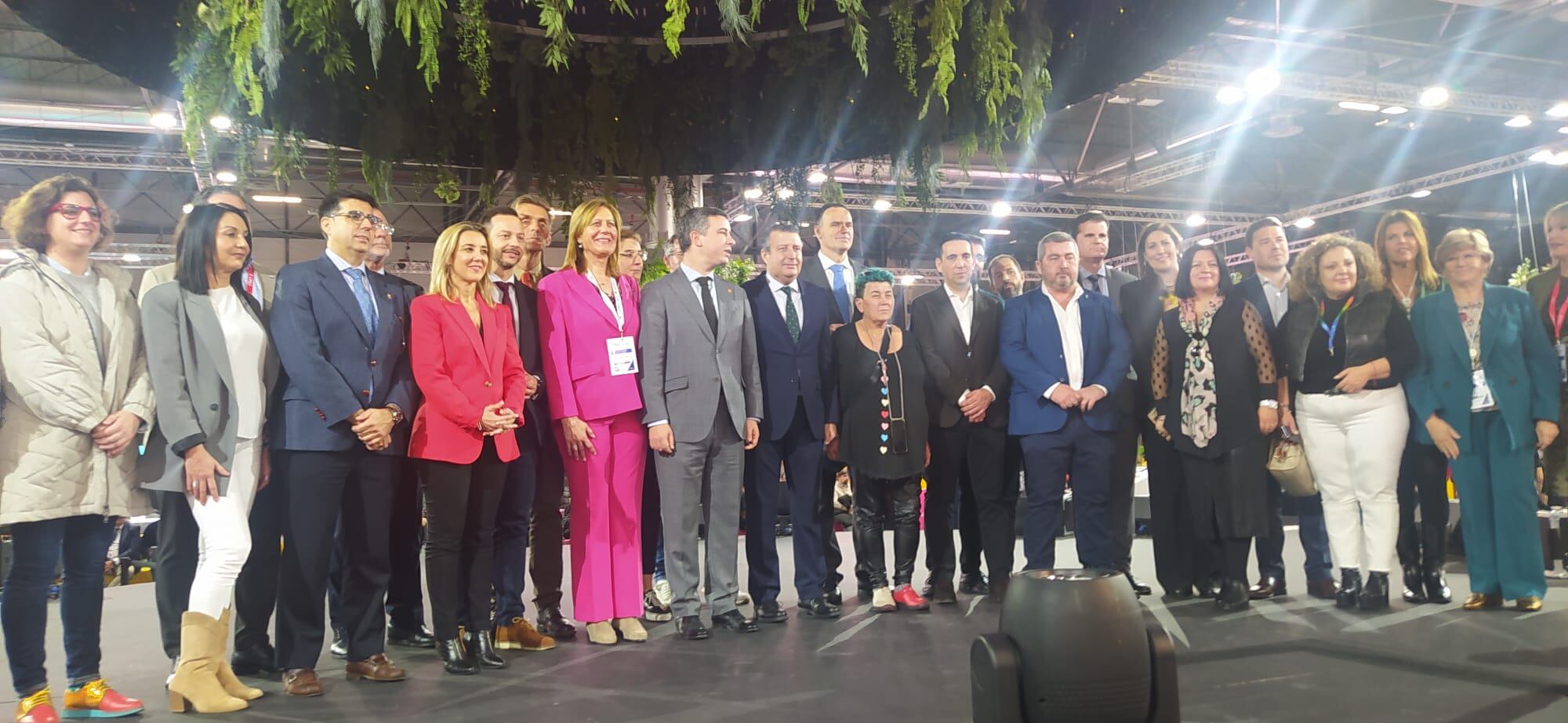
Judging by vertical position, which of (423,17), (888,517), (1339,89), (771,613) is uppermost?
(1339,89)

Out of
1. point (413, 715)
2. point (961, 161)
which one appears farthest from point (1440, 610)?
point (413, 715)

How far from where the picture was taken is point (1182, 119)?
1691cm

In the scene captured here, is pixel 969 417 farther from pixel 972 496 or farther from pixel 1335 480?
pixel 1335 480

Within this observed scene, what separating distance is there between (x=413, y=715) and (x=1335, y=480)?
394cm

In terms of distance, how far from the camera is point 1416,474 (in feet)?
15.5

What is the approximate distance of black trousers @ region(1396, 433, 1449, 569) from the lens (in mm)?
4609

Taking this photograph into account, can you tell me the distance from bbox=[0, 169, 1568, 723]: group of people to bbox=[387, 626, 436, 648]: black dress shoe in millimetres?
14

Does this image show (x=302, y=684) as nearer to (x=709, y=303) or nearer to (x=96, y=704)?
(x=96, y=704)

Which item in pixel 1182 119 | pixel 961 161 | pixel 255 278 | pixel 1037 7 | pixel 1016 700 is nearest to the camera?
pixel 1016 700

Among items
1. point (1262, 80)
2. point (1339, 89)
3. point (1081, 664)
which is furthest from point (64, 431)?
point (1339, 89)

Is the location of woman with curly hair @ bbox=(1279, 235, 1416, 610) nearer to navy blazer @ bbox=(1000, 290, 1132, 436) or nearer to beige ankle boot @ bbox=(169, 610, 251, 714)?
navy blazer @ bbox=(1000, 290, 1132, 436)

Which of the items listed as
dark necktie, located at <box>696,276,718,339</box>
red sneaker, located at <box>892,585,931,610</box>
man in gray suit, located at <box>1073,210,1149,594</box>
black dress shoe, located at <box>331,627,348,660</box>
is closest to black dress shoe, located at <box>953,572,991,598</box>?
red sneaker, located at <box>892,585,931,610</box>

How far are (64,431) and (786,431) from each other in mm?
2749

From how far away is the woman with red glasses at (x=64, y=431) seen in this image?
3.18 m
